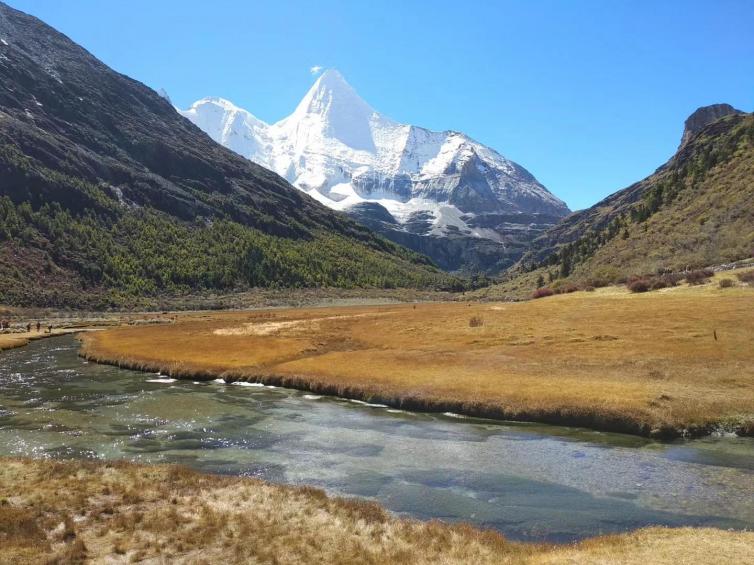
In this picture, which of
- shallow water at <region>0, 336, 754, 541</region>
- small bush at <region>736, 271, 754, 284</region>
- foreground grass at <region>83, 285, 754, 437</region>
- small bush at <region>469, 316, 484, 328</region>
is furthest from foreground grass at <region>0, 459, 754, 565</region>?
small bush at <region>736, 271, 754, 284</region>

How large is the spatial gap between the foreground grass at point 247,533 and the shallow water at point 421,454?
323cm

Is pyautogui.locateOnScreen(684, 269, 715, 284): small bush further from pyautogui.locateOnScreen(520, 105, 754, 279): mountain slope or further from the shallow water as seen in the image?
the shallow water

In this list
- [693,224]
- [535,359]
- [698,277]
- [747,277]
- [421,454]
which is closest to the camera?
[421,454]

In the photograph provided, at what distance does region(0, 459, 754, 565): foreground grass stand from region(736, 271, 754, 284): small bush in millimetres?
68395

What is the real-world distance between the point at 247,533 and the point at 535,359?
4226 cm

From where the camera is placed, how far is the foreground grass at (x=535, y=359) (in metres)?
40.4

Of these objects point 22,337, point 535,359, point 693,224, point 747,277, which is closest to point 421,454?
point 535,359

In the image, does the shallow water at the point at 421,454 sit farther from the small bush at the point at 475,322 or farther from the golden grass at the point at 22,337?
the golden grass at the point at 22,337

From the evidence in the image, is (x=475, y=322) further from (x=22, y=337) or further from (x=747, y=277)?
(x=22, y=337)

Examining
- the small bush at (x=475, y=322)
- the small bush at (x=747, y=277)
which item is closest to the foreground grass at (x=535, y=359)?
the small bush at (x=475, y=322)

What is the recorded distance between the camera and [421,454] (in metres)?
34.2

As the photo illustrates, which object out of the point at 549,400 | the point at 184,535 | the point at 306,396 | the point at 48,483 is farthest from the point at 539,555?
the point at 306,396

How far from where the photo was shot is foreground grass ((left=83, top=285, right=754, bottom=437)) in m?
40.4

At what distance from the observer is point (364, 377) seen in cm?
5525
